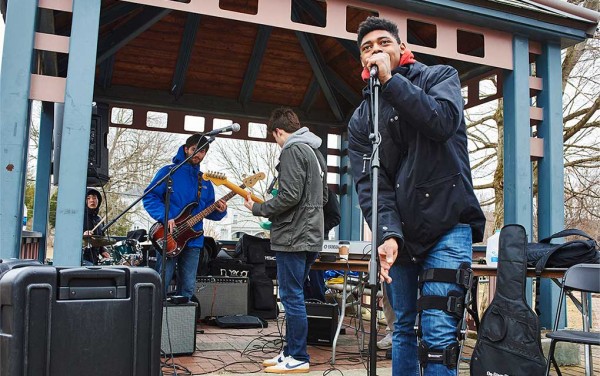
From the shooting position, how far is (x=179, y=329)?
480cm

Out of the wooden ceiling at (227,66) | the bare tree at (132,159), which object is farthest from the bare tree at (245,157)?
the wooden ceiling at (227,66)

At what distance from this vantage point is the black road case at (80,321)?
85.6 inches

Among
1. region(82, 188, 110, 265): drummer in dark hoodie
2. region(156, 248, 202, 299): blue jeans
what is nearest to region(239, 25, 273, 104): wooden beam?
region(82, 188, 110, 265): drummer in dark hoodie

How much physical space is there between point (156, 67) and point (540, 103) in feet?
16.2

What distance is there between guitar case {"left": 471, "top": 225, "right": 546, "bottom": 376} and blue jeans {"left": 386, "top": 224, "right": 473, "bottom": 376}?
1307mm

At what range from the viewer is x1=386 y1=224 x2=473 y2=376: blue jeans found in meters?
2.31

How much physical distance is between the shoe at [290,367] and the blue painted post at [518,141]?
2.45 meters

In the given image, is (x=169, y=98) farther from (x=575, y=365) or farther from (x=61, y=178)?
(x=575, y=365)

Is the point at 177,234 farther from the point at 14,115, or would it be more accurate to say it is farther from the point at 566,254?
the point at 566,254

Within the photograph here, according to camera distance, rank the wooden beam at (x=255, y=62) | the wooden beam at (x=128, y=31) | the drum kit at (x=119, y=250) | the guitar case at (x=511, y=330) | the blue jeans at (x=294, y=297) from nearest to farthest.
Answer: the guitar case at (x=511, y=330) < the blue jeans at (x=294, y=297) < the drum kit at (x=119, y=250) < the wooden beam at (x=128, y=31) < the wooden beam at (x=255, y=62)

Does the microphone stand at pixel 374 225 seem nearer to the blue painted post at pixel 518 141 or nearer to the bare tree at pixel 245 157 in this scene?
the blue painted post at pixel 518 141

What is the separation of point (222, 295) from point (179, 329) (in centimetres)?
227

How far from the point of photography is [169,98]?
812 centimetres

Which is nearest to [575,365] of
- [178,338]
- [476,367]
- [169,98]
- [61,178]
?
[476,367]
